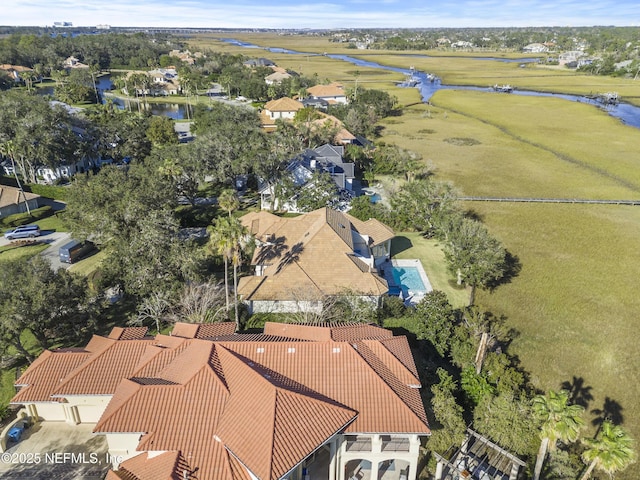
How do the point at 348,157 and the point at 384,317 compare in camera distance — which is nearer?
the point at 384,317

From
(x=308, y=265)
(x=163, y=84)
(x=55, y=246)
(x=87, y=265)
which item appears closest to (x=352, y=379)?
(x=308, y=265)

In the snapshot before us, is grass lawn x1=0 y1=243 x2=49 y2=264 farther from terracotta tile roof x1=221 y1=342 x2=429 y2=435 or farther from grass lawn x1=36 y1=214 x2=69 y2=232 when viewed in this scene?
terracotta tile roof x1=221 y1=342 x2=429 y2=435

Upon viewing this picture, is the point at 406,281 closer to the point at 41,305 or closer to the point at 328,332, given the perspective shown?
the point at 328,332

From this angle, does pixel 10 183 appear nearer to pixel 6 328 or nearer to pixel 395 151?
pixel 6 328

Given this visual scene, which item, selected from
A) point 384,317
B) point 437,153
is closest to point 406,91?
point 437,153

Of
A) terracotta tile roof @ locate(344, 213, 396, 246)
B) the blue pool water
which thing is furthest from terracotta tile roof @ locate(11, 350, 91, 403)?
terracotta tile roof @ locate(344, 213, 396, 246)

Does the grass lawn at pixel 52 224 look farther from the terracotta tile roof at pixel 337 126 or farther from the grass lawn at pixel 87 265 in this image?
the terracotta tile roof at pixel 337 126

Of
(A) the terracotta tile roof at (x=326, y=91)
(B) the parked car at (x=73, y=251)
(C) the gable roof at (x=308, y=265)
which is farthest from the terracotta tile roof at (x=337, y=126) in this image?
(B) the parked car at (x=73, y=251)
